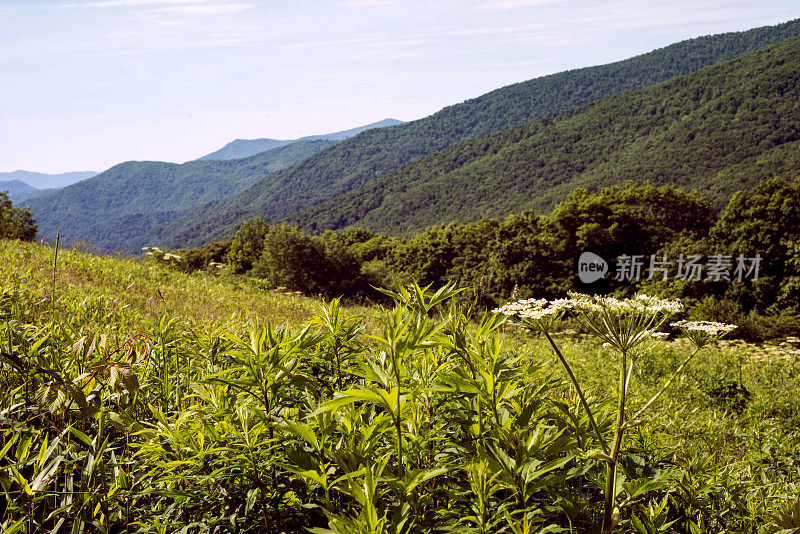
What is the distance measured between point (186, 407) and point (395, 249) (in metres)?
47.0

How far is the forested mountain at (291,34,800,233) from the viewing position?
9312 centimetres

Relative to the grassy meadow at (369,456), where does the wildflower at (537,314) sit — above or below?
above

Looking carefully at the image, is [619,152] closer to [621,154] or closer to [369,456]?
[621,154]

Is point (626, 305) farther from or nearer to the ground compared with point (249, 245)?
farther from the ground

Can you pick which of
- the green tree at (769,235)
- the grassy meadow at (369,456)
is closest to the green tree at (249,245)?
the green tree at (769,235)

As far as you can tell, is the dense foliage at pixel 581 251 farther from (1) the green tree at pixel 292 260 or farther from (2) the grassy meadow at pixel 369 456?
(2) the grassy meadow at pixel 369 456

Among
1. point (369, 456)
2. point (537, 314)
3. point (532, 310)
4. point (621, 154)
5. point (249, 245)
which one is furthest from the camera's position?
point (621, 154)

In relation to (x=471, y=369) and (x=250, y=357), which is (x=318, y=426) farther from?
(x=471, y=369)

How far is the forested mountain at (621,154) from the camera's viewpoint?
93125 mm

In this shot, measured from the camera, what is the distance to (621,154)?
12250 cm

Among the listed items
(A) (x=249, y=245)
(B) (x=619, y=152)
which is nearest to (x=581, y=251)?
(A) (x=249, y=245)

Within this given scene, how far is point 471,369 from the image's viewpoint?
1217mm

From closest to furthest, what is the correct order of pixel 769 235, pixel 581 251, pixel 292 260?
pixel 769 235 → pixel 292 260 → pixel 581 251

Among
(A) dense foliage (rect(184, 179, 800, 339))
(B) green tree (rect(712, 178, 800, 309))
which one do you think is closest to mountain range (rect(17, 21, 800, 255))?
(A) dense foliage (rect(184, 179, 800, 339))
